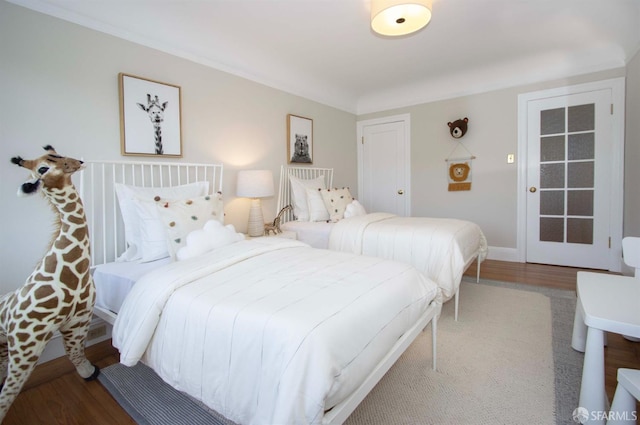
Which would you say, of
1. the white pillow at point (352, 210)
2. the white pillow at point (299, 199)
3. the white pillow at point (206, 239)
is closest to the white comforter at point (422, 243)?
the white pillow at point (352, 210)

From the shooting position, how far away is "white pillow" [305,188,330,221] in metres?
3.40

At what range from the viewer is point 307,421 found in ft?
2.87

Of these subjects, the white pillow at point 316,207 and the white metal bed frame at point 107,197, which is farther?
the white pillow at point 316,207

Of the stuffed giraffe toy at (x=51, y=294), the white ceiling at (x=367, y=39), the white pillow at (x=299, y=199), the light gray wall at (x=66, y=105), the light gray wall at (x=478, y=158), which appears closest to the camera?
the stuffed giraffe toy at (x=51, y=294)

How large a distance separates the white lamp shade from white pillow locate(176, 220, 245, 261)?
2.69 ft

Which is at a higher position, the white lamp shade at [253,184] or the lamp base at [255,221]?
the white lamp shade at [253,184]

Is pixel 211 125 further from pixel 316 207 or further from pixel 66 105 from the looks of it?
pixel 316 207

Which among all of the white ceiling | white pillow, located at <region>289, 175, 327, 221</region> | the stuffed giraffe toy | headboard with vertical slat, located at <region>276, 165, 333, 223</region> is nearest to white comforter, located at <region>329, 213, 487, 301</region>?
white pillow, located at <region>289, 175, 327, 221</region>

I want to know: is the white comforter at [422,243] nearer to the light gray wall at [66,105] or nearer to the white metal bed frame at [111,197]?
the white metal bed frame at [111,197]

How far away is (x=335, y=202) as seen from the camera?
348 cm

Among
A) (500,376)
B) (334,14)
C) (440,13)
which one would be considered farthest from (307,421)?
(440,13)

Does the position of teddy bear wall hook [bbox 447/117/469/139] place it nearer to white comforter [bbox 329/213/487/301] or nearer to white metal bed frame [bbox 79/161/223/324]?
white comforter [bbox 329/213/487/301]

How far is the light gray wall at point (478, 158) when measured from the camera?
3.89 meters

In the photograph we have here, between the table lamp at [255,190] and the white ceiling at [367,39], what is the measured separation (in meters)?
1.08
